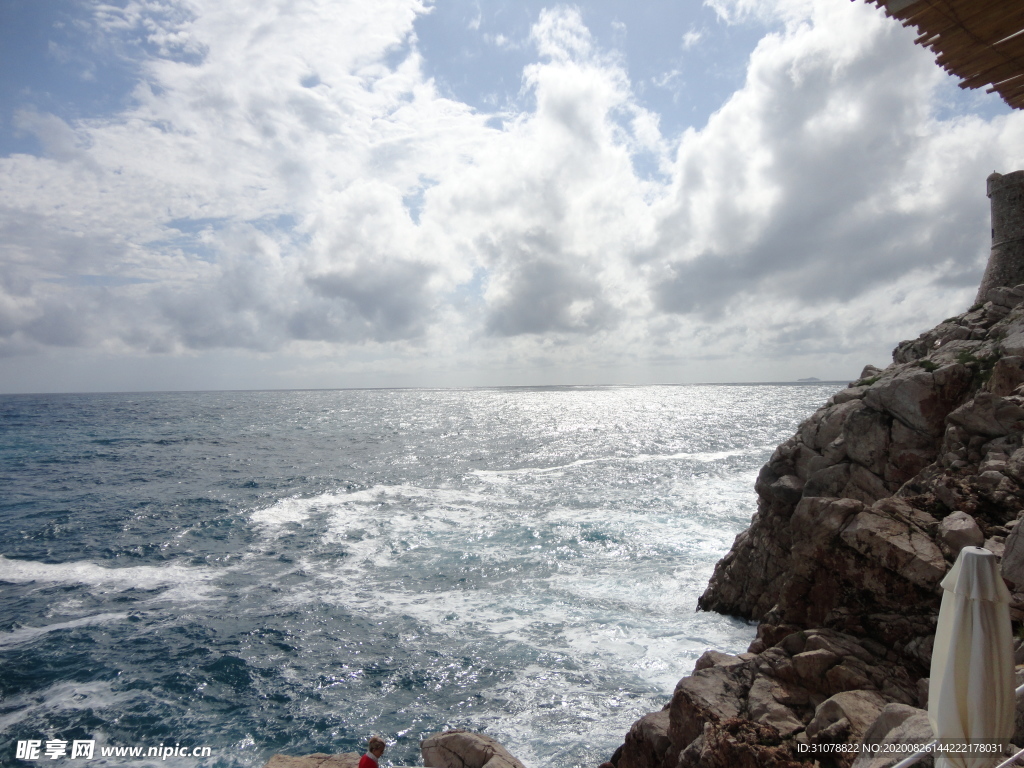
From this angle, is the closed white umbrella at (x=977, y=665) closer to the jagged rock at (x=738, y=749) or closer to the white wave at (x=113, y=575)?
the jagged rock at (x=738, y=749)

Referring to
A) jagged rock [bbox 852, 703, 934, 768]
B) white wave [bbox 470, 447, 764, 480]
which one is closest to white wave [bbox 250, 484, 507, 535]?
white wave [bbox 470, 447, 764, 480]

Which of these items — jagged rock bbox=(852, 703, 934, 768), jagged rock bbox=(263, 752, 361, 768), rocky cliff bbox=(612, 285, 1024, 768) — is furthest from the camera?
jagged rock bbox=(263, 752, 361, 768)

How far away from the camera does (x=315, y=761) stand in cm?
1098

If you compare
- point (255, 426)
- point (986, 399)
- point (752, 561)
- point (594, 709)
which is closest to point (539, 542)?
point (752, 561)

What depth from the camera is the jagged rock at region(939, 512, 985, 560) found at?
33.7 ft

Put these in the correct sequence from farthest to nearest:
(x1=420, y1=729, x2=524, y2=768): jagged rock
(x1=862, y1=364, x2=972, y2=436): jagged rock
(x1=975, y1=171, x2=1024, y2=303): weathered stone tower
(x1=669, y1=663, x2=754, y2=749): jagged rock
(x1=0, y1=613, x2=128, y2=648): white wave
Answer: (x1=975, y1=171, x2=1024, y2=303): weathered stone tower → (x1=0, y1=613, x2=128, y2=648): white wave → (x1=862, y1=364, x2=972, y2=436): jagged rock → (x1=420, y1=729, x2=524, y2=768): jagged rock → (x1=669, y1=663, x2=754, y2=749): jagged rock

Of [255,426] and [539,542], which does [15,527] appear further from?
[255,426]

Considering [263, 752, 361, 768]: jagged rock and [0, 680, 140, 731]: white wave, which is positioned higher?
[263, 752, 361, 768]: jagged rock

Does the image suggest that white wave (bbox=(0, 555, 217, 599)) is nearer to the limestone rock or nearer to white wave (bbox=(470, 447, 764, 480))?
the limestone rock

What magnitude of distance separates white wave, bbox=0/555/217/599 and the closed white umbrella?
2701cm

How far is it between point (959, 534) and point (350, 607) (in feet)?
69.6

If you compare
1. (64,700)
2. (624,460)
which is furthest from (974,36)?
(624,460)

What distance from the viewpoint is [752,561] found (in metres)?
20.2

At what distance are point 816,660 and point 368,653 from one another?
1512cm
